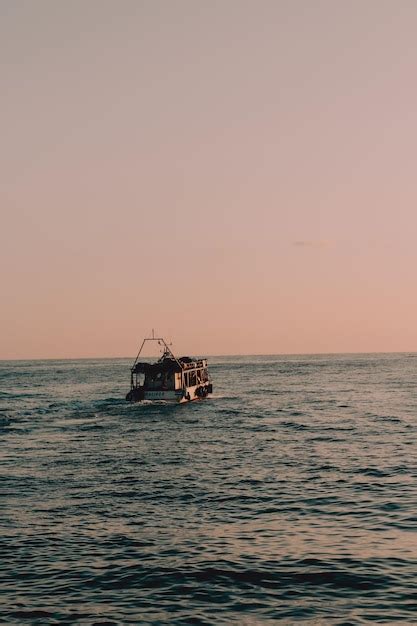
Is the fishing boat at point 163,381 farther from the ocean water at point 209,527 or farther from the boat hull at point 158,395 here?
the ocean water at point 209,527

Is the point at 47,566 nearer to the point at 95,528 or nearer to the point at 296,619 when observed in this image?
the point at 95,528

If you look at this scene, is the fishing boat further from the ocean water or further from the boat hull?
the ocean water

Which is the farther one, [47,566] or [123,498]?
[123,498]

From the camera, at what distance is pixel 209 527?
77.6 feet

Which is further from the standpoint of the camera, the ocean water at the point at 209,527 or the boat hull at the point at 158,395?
the boat hull at the point at 158,395

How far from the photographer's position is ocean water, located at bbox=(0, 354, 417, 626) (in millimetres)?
16797

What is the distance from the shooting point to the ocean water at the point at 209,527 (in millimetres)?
16797

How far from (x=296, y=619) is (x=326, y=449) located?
2623 cm

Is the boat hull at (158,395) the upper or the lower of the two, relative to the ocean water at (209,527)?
upper

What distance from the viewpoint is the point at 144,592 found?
1764 cm

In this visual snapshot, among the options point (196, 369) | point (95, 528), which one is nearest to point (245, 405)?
point (196, 369)

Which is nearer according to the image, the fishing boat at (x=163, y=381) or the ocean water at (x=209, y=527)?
the ocean water at (x=209, y=527)

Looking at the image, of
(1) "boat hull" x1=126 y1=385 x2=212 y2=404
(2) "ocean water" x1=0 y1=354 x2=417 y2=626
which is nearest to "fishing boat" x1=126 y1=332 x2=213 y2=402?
(1) "boat hull" x1=126 y1=385 x2=212 y2=404

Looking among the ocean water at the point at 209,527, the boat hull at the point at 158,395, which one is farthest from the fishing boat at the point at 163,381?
the ocean water at the point at 209,527
